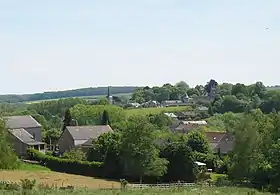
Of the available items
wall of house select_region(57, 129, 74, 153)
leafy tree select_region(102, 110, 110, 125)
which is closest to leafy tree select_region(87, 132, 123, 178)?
wall of house select_region(57, 129, 74, 153)

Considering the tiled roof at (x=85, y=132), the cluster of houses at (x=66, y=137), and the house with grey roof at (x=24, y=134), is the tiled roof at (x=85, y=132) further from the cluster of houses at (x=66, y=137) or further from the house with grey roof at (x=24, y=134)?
the house with grey roof at (x=24, y=134)

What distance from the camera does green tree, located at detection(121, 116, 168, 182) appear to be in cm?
4803

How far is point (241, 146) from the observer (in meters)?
47.7

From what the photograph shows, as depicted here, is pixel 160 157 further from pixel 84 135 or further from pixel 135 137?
pixel 84 135

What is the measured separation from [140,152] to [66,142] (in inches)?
992

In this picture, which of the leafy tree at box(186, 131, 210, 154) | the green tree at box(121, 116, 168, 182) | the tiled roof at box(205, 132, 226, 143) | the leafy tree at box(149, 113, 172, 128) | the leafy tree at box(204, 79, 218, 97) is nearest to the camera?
the green tree at box(121, 116, 168, 182)

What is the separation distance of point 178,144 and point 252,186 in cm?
1029

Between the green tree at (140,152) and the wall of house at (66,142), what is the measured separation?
71.4 feet

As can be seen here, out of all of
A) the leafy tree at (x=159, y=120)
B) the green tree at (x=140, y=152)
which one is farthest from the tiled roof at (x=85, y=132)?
the leafy tree at (x=159, y=120)

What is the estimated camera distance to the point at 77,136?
71.3m

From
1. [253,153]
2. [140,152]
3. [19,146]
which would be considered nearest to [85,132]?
[19,146]

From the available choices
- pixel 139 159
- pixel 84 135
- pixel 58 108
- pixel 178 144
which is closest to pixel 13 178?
pixel 139 159

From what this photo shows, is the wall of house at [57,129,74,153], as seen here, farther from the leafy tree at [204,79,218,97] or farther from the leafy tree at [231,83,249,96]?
the leafy tree at [204,79,218,97]

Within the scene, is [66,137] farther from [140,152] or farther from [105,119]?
[140,152]
